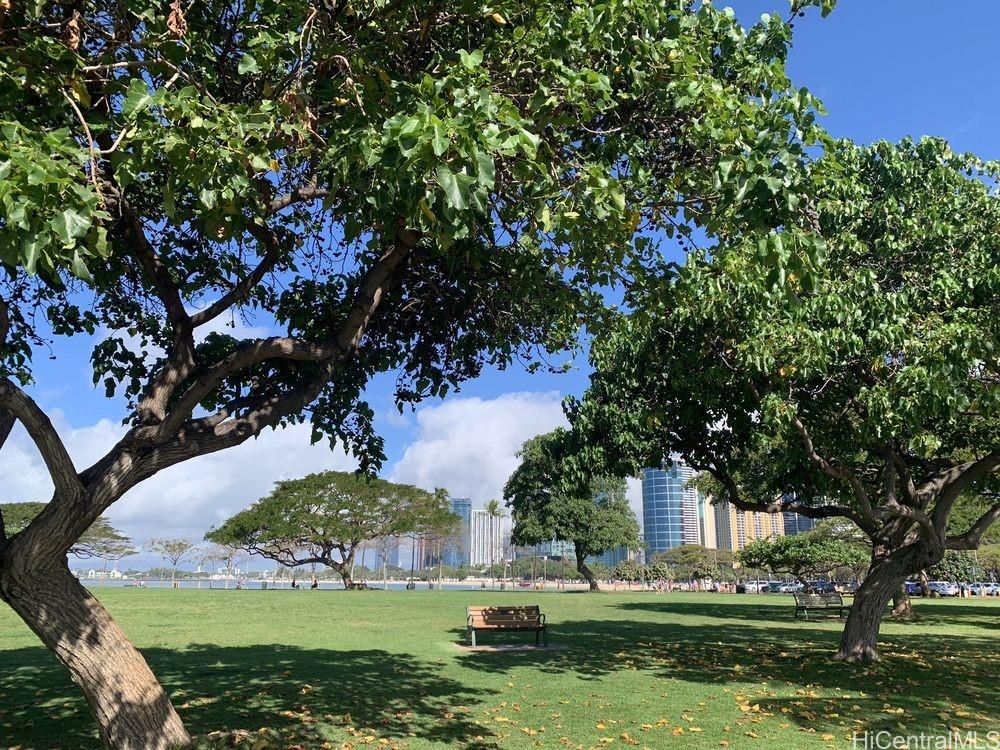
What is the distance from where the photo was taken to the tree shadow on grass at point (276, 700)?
20.9 ft

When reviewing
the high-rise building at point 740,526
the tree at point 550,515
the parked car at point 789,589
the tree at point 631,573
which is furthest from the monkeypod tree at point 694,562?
the high-rise building at point 740,526

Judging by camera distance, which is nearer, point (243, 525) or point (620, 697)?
point (620, 697)

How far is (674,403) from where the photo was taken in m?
12.5

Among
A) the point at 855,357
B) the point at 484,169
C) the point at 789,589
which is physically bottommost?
the point at 789,589

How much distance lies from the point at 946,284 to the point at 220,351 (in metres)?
9.22

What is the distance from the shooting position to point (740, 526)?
17325cm

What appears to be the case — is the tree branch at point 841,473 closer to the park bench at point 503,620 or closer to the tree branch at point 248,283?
the park bench at point 503,620

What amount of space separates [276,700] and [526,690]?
9.97 feet

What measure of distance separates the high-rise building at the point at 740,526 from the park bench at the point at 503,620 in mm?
155263

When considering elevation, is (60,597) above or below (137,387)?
below

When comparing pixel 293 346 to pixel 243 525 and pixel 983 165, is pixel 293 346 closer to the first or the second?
pixel 983 165

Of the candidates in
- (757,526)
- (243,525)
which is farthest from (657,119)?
(757,526)

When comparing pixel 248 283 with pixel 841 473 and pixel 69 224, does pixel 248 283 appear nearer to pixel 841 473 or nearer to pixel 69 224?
pixel 69 224

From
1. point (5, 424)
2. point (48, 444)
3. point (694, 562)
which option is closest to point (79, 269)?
point (48, 444)
